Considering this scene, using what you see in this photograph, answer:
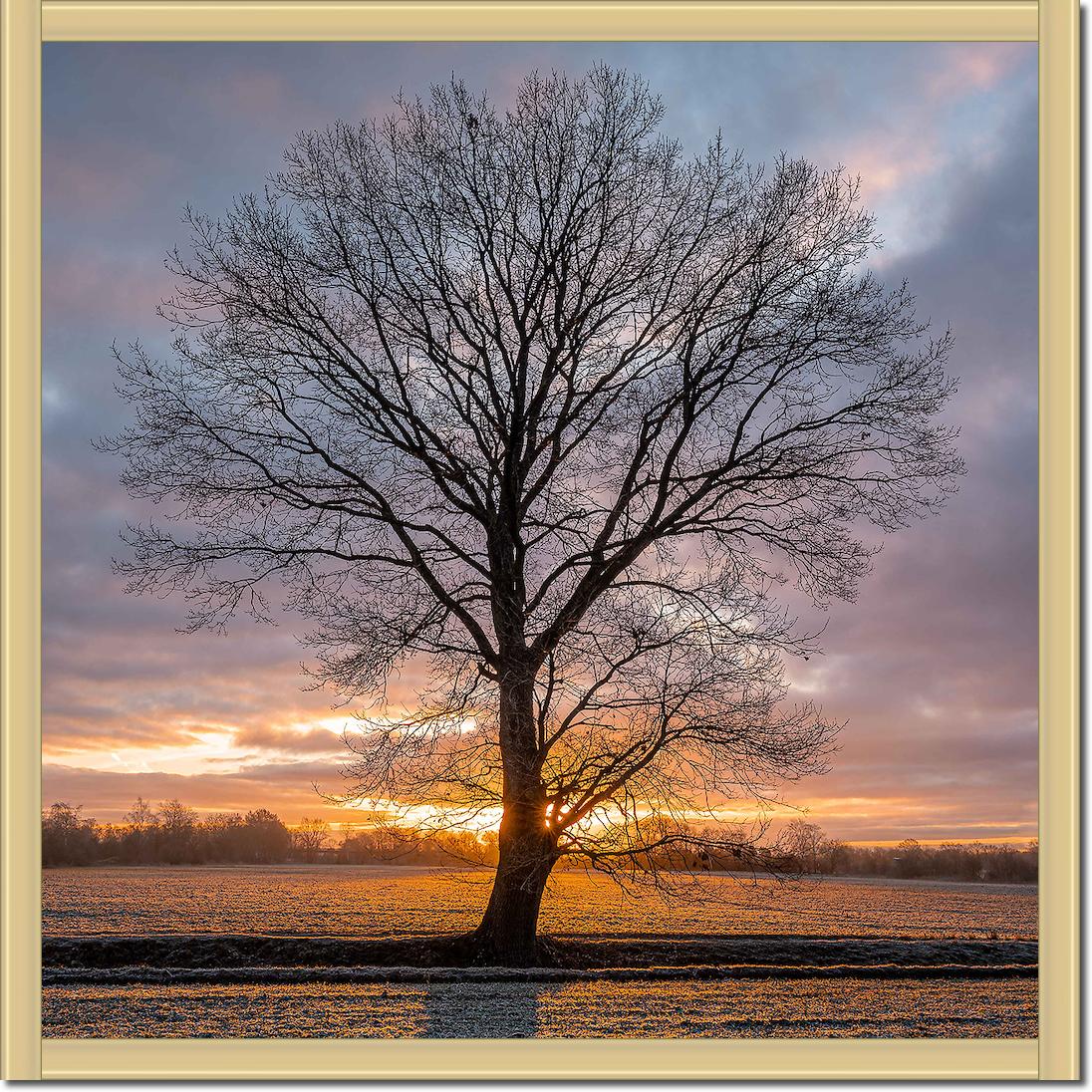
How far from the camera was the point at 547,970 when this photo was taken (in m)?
14.5

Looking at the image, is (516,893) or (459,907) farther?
(459,907)

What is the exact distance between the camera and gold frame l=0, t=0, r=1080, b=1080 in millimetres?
8500

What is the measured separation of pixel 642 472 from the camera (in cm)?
1595

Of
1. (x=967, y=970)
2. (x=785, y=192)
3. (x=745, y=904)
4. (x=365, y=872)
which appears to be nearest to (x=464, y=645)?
(x=785, y=192)

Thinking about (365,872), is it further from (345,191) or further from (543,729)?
(345,191)

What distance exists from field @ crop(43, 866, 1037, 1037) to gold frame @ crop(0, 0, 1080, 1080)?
1.47 m

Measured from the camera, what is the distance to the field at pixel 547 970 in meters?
10.9

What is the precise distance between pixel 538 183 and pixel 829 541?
24.0 feet

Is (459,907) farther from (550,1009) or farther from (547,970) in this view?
(550,1009)

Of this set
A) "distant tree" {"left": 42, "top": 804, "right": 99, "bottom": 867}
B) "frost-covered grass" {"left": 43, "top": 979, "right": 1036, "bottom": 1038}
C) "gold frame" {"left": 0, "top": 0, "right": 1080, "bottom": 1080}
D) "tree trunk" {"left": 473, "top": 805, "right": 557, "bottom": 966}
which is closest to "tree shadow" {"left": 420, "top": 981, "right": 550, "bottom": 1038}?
"frost-covered grass" {"left": 43, "top": 979, "right": 1036, "bottom": 1038}
